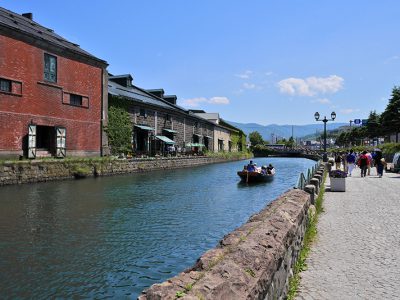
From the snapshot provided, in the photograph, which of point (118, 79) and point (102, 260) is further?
point (118, 79)

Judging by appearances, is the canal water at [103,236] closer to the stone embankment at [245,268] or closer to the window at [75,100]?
the stone embankment at [245,268]

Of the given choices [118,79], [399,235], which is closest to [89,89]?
[118,79]

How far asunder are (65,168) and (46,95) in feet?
21.0

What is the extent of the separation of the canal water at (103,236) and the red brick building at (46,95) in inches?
300

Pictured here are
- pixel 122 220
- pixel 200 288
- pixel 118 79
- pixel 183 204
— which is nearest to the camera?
pixel 200 288

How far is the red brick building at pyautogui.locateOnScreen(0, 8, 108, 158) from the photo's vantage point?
88.0ft

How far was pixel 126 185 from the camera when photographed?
2502cm

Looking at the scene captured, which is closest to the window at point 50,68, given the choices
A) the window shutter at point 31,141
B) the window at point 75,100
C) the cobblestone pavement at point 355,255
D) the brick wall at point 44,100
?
the brick wall at point 44,100

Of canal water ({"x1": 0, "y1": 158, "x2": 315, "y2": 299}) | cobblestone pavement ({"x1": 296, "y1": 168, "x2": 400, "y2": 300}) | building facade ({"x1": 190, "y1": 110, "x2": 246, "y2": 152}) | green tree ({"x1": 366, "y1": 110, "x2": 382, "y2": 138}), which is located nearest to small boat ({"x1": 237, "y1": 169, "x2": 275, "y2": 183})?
canal water ({"x1": 0, "y1": 158, "x2": 315, "y2": 299})

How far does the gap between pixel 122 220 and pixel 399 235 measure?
8866 millimetres

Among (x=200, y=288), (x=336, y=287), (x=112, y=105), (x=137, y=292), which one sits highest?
→ (x=112, y=105)

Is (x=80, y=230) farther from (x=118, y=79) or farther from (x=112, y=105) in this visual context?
(x=118, y=79)

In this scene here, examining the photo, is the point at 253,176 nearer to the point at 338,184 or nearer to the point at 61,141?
the point at 338,184

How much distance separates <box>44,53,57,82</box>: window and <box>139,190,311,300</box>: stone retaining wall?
28.4 m
